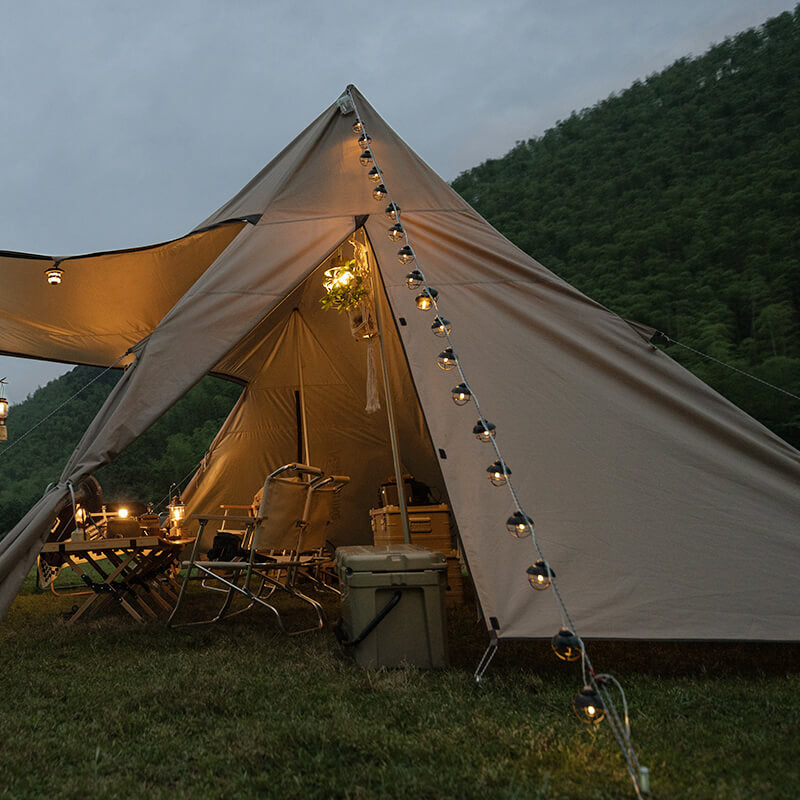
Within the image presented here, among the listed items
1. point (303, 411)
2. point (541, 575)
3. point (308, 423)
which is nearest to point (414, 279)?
point (541, 575)

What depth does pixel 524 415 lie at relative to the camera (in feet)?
9.59

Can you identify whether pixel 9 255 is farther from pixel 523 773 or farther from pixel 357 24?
pixel 357 24

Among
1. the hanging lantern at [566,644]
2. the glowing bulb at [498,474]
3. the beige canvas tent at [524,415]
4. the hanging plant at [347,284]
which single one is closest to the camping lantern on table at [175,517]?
the beige canvas tent at [524,415]

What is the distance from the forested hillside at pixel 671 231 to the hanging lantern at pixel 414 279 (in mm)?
6552

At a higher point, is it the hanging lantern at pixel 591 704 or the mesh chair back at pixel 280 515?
the mesh chair back at pixel 280 515

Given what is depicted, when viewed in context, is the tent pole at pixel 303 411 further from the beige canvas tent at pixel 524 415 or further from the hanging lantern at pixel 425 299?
the hanging lantern at pixel 425 299

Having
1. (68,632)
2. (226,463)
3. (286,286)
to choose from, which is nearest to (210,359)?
(286,286)

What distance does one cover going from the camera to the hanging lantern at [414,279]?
121 inches

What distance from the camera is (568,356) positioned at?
313 cm

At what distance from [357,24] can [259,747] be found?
388 feet

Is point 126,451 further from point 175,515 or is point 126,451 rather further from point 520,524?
point 520,524

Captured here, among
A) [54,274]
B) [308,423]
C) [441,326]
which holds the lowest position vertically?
[308,423]

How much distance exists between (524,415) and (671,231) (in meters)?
8.23

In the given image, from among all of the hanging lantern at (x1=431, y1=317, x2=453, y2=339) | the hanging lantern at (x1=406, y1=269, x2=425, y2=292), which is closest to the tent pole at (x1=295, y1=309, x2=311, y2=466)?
the hanging lantern at (x1=406, y1=269, x2=425, y2=292)
